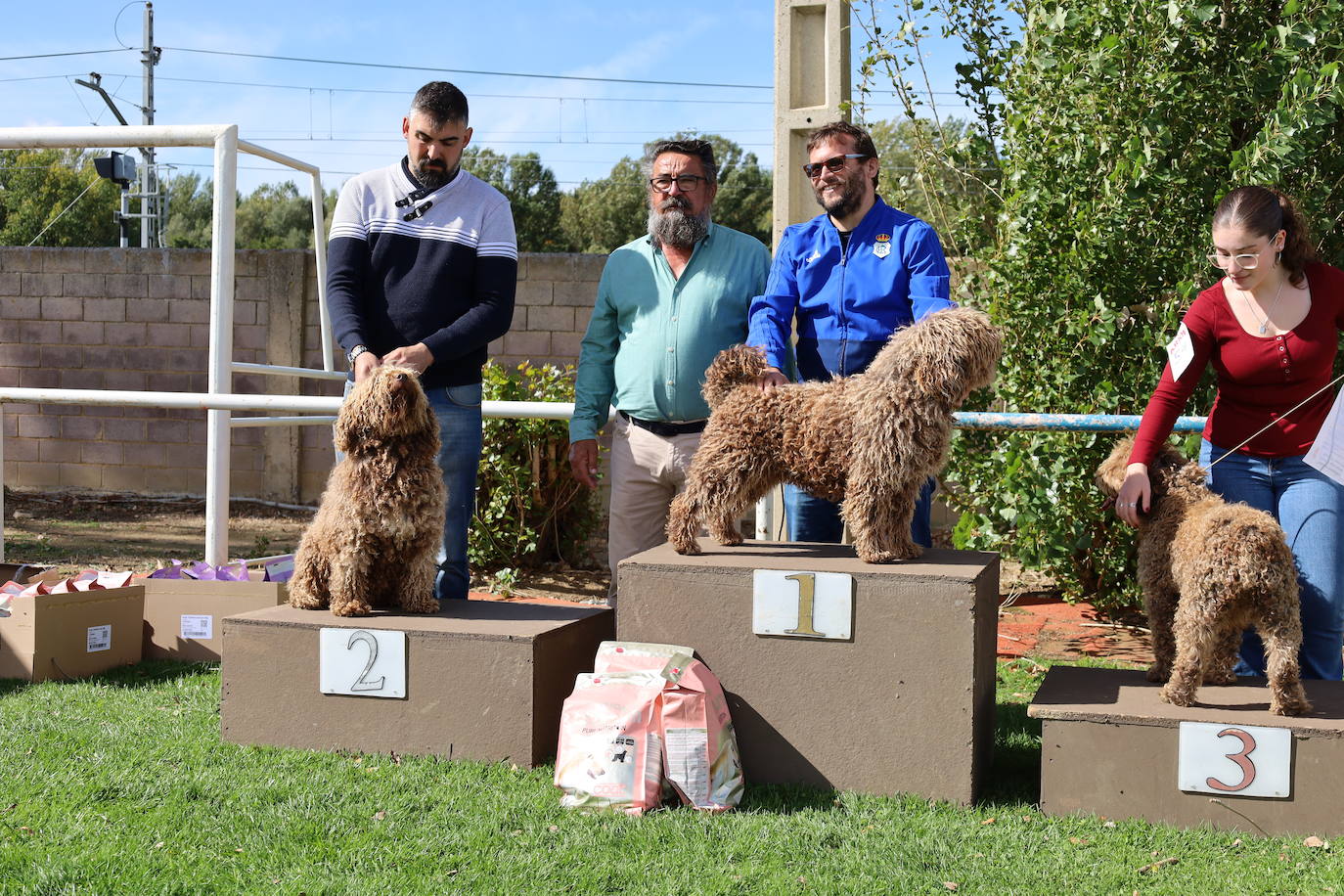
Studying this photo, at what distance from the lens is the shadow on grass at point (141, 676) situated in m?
4.58

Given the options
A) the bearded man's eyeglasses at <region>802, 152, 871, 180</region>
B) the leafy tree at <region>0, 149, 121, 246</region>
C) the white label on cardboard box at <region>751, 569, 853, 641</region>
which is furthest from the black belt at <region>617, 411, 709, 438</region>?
the leafy tree at <region>0, 149, 121, 246</region>

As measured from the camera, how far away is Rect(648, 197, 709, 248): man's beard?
402 centimetres

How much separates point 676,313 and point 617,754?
1.59m

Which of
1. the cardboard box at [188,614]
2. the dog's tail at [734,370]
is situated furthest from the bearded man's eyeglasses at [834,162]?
the cardboard box at [188,614]

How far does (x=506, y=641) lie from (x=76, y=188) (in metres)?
48.3

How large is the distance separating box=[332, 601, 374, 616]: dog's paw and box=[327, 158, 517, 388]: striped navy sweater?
0.82 meters

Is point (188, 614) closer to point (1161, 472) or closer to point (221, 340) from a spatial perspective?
point (221, 340)

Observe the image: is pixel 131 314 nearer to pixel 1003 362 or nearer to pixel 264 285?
pixel 264 285

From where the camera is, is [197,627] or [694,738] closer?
[694,738]

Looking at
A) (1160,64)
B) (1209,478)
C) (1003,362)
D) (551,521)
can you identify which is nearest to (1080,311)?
(1003,362)

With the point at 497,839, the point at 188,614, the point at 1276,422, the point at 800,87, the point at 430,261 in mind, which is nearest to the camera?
the point at 497,839

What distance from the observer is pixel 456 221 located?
399cm

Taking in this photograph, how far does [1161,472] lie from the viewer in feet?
11.1

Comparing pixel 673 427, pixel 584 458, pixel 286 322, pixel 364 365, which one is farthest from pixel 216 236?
pixel 286 322
